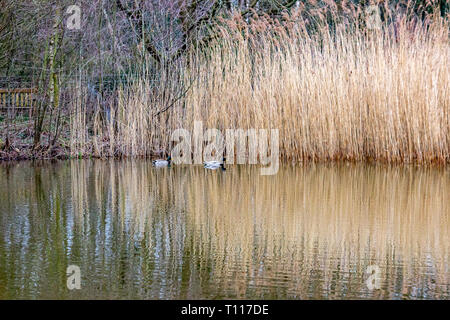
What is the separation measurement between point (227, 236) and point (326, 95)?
4.17 metres

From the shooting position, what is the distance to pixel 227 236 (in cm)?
364

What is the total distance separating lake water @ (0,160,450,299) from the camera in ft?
8.82

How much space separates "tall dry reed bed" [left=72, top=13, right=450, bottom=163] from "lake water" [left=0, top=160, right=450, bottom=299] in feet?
3.47

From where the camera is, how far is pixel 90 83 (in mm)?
9984

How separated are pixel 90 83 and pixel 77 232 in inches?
259

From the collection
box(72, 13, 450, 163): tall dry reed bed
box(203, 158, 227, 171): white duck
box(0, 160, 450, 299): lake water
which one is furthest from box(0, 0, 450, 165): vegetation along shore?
box(0, 160, 450, 299): lake water

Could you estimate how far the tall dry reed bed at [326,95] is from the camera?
278 inches

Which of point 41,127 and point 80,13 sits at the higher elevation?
point 80,13

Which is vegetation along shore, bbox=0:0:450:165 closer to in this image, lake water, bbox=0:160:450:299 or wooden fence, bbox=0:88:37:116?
wooden fence, bbox=0:88:37:116

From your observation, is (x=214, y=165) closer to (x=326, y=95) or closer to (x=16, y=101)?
(x=326, y=95)

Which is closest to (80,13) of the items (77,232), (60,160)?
(60,160)

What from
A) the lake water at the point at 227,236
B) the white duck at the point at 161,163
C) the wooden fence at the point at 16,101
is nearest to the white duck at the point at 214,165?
the white duck at the point at 161,163
